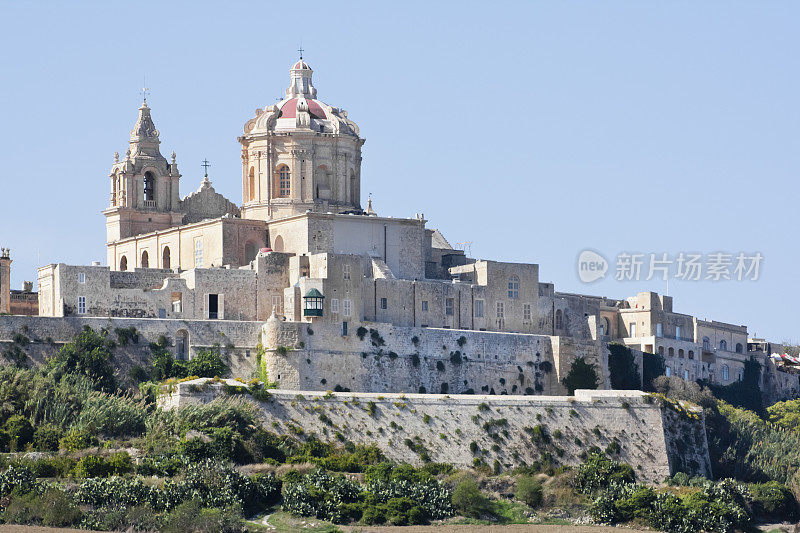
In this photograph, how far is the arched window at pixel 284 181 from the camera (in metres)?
78.7

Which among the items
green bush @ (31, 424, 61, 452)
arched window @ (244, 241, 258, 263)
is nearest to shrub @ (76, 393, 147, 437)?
green bush @ (31, 424, 61, 452)

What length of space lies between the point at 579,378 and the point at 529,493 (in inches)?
527

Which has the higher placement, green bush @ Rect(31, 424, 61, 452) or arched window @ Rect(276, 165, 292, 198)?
arched window @ Rect(276, 165, 292, 198)

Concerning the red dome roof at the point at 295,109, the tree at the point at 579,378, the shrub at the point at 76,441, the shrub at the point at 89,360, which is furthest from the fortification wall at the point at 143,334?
the tree at the point at 579,378

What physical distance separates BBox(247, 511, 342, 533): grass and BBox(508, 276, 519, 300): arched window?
21.2m

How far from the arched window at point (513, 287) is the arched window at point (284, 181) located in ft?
32.7

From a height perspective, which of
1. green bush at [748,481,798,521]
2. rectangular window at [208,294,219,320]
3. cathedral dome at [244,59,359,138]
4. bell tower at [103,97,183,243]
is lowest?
green bush at [748,481,798,521]

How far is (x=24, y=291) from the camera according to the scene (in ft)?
251

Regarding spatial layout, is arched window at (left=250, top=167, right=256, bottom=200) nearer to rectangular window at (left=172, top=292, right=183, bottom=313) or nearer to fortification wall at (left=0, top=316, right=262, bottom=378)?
rectangular window at (left=172, top=292, right=183, bottom=313)

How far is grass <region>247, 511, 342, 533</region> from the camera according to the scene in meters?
56.9

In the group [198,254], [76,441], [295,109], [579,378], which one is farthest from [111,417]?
[295,109]

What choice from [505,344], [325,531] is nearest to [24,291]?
[505,344]

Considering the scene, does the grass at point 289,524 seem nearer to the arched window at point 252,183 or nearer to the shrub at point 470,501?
the shrub at point 470,501

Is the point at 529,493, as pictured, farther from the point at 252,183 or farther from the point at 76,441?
the point at 252,183
